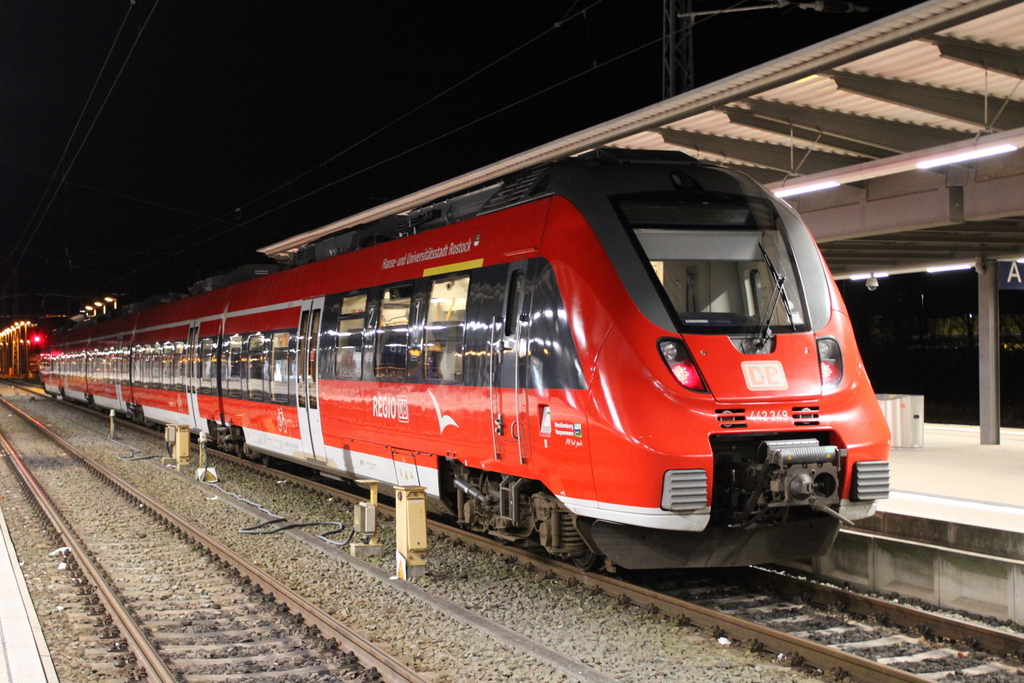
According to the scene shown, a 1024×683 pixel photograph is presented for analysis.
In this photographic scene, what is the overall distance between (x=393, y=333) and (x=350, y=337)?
1.45 m

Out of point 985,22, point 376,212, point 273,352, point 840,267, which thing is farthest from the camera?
point 840,267

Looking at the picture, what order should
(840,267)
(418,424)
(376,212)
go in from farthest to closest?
1. (840,267)
2. (376,212)
3. (418,424)

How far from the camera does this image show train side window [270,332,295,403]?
43.9ft

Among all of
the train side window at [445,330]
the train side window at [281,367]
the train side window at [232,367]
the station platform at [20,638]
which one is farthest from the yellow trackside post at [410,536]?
the train side window at [232,367]

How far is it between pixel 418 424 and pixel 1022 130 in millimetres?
6230

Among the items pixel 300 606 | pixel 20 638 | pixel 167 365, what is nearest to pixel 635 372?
pixel 300 606

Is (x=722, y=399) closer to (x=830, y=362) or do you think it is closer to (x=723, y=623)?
(x=830, y=362)

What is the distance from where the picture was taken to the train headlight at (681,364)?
6.34 meters

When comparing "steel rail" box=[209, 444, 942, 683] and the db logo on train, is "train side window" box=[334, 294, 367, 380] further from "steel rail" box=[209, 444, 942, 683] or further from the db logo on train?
the db logo on train

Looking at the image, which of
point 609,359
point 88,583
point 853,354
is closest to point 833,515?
point 853,354

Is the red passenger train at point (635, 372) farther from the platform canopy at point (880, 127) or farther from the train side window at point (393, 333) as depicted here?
the platform canopy at point (880, 127)

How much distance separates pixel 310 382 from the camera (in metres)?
12.5

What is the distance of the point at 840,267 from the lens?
18438 millimetres

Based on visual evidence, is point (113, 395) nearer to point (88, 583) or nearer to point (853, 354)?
point (88, 583)
